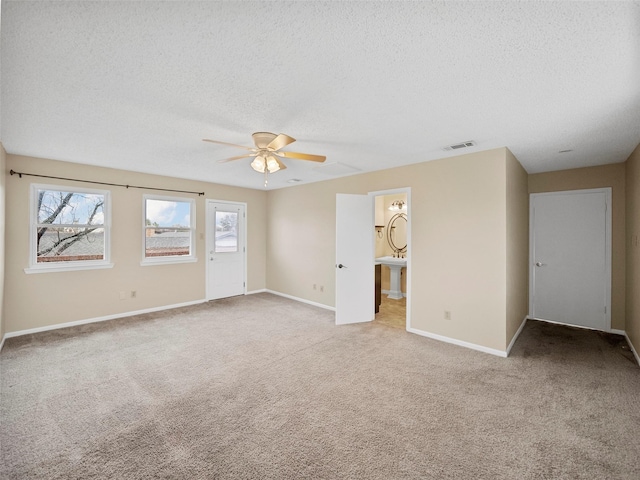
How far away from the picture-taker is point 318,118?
8.39ft

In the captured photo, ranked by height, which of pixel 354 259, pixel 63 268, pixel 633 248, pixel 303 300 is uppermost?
pixel 633 248

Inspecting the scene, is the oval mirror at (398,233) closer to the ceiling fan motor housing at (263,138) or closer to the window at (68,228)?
the ceiling fan motor housing at (263,138)

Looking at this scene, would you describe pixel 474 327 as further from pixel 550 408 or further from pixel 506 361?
pixel 550 408

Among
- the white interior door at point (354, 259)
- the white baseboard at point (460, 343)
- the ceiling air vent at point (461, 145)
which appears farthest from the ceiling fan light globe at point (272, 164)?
the white baseboard at point (460, 343)

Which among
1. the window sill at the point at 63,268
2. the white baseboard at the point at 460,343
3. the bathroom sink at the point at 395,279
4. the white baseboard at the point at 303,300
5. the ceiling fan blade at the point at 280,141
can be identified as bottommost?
the white baseboard at the point at 460,343

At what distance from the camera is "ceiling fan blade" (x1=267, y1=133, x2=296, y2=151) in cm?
252

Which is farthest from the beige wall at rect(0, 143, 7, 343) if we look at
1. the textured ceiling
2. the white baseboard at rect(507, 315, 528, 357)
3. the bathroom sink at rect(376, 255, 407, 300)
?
the white baseboard at rect(507, 315, 528, 357)

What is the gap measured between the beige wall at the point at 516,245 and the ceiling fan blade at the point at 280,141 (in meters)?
2.68

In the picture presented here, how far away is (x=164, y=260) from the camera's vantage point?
5238mm

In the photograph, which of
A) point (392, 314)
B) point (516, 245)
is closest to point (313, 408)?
point (392, 314)

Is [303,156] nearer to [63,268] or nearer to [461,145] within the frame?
[461,145]

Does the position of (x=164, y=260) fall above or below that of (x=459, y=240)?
below

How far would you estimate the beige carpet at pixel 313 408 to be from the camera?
5.77 feet

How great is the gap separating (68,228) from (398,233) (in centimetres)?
627
